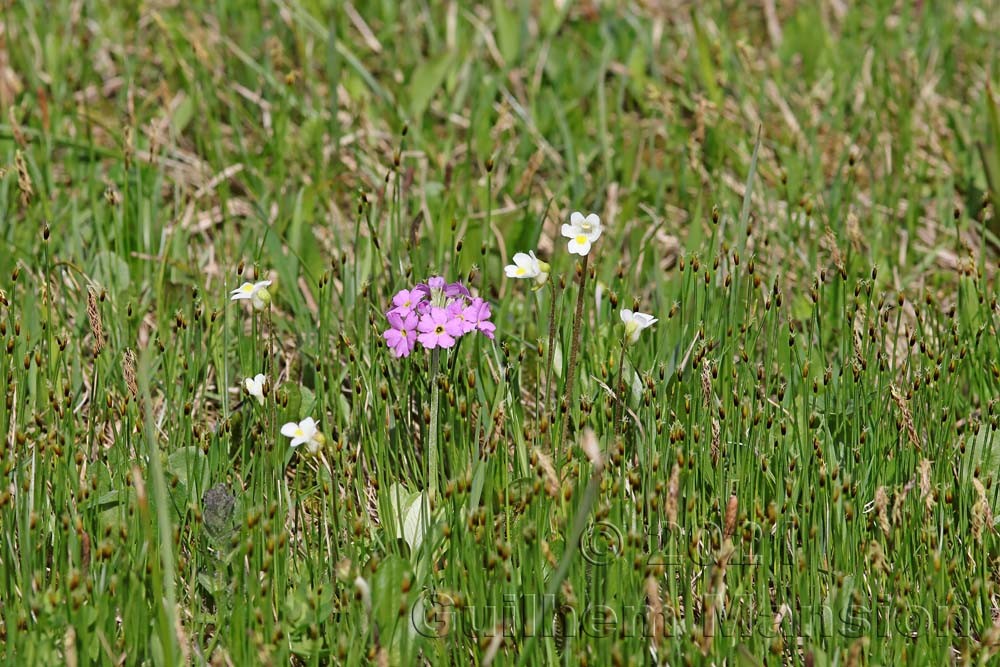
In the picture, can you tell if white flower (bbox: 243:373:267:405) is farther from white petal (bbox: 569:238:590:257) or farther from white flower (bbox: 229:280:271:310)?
white petal (bbox: 569:238:590:257)

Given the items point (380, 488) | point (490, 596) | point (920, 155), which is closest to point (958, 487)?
point (490, 596)

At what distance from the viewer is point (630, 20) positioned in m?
5.09

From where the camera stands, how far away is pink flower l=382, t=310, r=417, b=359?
8.70 ft

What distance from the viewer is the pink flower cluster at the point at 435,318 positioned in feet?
8.61

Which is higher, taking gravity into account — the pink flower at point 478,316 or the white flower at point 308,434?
the pink flower at point 478,316

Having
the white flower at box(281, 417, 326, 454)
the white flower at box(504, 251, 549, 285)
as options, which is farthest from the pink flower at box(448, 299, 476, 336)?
the white flower at box(281, 417, 326, 454)

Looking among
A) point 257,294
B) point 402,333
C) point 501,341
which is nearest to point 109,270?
point 257,294

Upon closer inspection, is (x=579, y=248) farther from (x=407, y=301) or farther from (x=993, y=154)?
(x=993, y=154)

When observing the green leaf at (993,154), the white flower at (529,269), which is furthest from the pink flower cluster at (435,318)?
the green leaf at (993,154)

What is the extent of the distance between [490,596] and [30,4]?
361cm

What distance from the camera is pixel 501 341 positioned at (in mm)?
3365

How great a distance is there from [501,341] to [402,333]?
703mm

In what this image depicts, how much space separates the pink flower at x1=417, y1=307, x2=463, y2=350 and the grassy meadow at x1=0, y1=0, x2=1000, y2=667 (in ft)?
0.04

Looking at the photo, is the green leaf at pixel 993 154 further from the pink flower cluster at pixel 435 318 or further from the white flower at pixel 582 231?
the pink flower cluster at pixel 435 318
